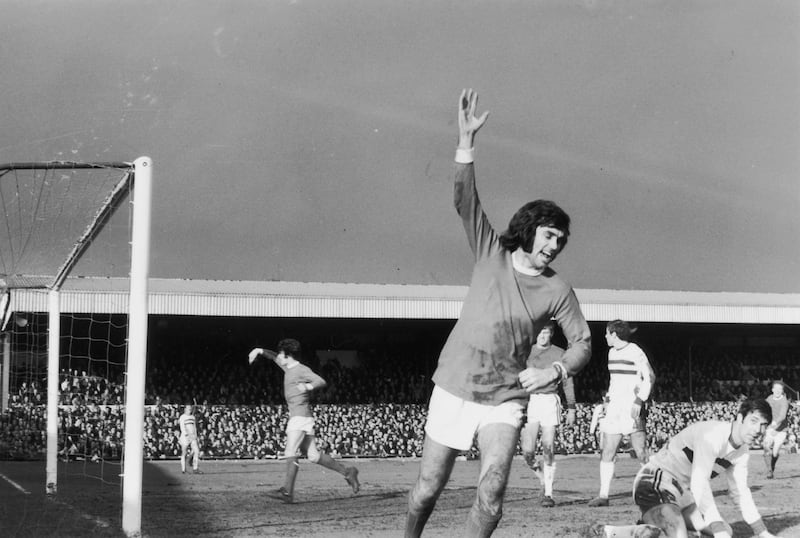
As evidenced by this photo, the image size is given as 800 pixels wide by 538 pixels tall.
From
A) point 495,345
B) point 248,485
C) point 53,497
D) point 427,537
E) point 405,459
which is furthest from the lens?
point 405,459

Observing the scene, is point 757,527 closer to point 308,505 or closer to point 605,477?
point 605,477

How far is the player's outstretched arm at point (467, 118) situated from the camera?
5.98 meters

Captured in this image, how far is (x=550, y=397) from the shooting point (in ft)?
45.1

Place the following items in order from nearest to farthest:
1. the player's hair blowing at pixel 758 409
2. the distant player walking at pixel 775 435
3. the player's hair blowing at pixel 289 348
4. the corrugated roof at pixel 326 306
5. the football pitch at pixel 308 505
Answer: the player's hair blowing at pixel 758 409 → the football pitch at pixel 308 505 → the player's hair blowing at pixel 289 348 → the distant player walking at pixel 775 435 → the corrugated roof at pixel 326 306

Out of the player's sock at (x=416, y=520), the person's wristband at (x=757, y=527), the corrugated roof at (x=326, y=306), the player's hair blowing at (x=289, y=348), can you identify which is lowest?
the person's wristband at (x=757, y=527)

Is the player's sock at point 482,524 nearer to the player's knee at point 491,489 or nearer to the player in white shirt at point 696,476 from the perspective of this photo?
the player's knee at point 491,489

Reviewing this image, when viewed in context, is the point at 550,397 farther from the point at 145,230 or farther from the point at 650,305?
the point at 650,305

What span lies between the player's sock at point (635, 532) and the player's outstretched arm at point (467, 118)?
3.24 meters

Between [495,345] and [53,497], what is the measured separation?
8.78 meters

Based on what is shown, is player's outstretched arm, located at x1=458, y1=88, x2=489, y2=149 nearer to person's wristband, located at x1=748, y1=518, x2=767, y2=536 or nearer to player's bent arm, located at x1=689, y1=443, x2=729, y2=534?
player's bent arm, located at x1=689, y1=443, x2=729, y2=534

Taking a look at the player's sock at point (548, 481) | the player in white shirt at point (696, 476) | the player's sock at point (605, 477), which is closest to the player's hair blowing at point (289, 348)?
the player's sock at point (548, 481)

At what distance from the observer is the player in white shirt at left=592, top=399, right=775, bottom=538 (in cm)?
767

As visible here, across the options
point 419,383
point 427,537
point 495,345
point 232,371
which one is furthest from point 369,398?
point 495,345

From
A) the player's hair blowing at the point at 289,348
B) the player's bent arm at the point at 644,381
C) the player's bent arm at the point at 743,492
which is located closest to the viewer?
the player's bent arm at the point at 743,492
